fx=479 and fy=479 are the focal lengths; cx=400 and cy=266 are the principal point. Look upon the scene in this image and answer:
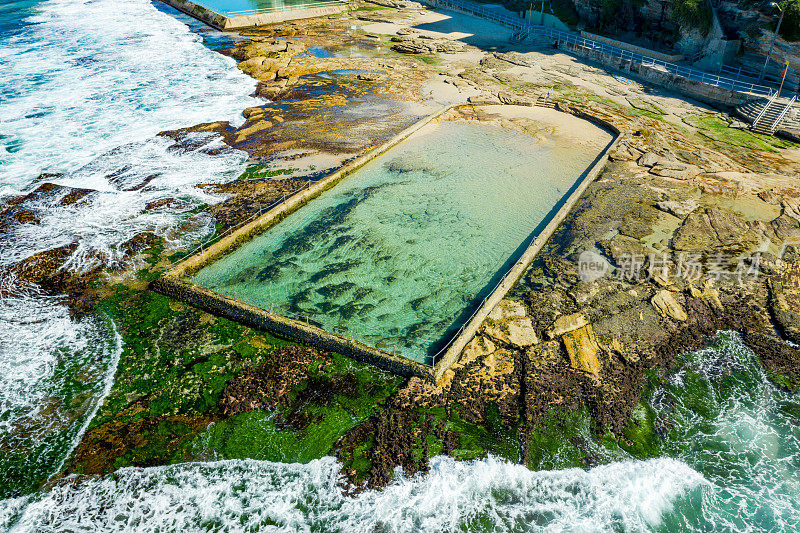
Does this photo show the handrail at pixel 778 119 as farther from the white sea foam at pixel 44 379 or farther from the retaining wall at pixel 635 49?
the white sea foam at pixel 44 379

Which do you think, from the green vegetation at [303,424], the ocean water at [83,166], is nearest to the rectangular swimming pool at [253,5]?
the ocean water at [83,166]

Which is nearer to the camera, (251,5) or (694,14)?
(694,14)

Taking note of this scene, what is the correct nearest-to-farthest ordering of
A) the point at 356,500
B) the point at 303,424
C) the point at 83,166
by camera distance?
the point at 356,500 → the point at 303,424 → the point at 83,166

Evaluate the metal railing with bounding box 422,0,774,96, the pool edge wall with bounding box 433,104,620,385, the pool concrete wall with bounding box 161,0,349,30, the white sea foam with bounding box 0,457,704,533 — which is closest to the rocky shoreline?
the pool edge wall with bounding box 433,104,620,385

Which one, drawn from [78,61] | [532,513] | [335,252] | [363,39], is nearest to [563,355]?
[532,513]

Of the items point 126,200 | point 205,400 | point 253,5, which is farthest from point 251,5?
point 205,400

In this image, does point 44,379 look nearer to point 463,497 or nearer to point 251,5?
point 463,497

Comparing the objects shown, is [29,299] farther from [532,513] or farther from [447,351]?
[532,513]
